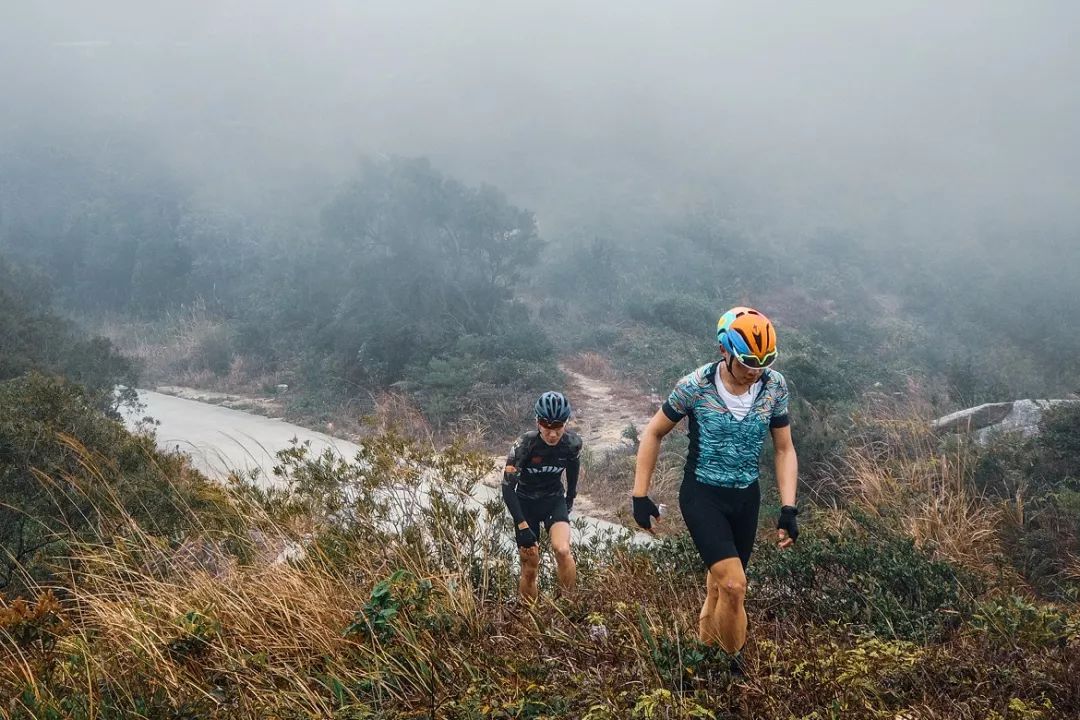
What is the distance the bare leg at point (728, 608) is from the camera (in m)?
3.44

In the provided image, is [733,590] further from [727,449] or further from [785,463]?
[785,463]

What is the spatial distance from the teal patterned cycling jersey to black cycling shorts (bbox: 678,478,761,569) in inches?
2.1

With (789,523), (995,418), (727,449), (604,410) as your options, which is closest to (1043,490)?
(995,418)

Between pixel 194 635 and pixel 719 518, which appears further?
pixel 719 518

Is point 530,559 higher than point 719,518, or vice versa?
point 719,518

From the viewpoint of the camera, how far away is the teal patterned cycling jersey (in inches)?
147

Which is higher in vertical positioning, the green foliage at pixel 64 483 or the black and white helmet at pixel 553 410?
the black and white helmet at pixel 553 410

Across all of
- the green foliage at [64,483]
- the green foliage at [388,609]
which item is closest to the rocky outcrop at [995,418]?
the green foliage at [388,609]

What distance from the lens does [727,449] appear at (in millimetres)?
3746

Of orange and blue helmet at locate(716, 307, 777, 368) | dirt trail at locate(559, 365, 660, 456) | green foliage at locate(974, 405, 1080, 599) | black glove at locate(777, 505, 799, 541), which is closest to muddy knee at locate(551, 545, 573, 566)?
black glove at locate(777, 505, 799, 541)

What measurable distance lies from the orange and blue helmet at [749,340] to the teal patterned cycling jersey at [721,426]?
207 millimetres

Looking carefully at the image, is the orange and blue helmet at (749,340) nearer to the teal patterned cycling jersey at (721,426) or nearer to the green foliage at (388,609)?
the teal patterned cycling jersey at (721,426)

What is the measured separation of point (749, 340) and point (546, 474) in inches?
80.3

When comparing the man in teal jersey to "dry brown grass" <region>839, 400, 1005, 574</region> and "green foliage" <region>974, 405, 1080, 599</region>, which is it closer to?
"dry brown grass" <region>839, 400, 1005, 574</region>
